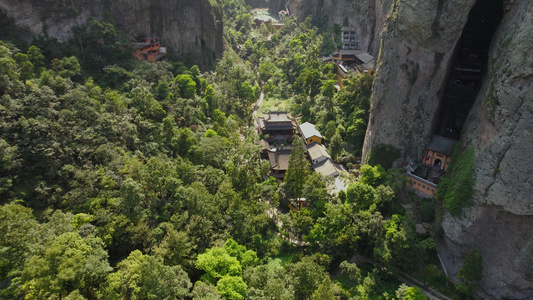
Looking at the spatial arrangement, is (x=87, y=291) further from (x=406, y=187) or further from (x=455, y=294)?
(x=406, y=187)

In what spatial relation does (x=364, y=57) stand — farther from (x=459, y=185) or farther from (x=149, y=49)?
(x=149, y=49)

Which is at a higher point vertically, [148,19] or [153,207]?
[148,19]

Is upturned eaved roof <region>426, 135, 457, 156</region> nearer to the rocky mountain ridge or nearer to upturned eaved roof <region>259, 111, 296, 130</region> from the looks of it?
the rocky mountain ridge

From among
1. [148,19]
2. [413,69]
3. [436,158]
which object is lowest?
[436,158]

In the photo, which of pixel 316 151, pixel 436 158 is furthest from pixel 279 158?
pixel 436 158

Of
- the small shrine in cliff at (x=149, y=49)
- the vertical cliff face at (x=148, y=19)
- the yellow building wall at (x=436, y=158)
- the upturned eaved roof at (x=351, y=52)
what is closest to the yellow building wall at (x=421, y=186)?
the yellow building wall at (x=436, y=158)

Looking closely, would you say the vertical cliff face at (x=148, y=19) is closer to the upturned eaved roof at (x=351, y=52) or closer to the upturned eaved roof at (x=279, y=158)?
the upturned eaved roof at (x=351, y=52)
